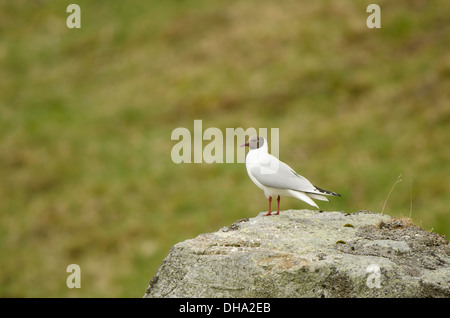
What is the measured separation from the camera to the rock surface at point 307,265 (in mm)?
6395

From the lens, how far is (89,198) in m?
25.6

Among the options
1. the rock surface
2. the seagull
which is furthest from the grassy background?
the rock surface

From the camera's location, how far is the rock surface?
21.0ft

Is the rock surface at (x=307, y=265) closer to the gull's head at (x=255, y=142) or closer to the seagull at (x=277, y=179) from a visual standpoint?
the seagull at (x=277, y=179)

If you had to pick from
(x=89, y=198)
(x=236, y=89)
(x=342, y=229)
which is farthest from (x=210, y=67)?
(x=342, y=229)

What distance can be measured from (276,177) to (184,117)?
2255 cm

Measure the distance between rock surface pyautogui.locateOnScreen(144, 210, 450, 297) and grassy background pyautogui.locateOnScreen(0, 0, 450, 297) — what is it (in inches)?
399

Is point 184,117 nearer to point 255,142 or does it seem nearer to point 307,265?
point 255,142

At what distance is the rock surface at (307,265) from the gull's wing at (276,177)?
2.29ft

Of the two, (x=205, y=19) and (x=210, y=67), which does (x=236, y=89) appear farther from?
(x=205, y=19)

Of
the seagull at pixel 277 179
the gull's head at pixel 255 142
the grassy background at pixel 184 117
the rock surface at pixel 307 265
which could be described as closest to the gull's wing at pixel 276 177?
the seagull at pixel 277 179

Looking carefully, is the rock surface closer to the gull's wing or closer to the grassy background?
the gull's wing

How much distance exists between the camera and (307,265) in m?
6.63
